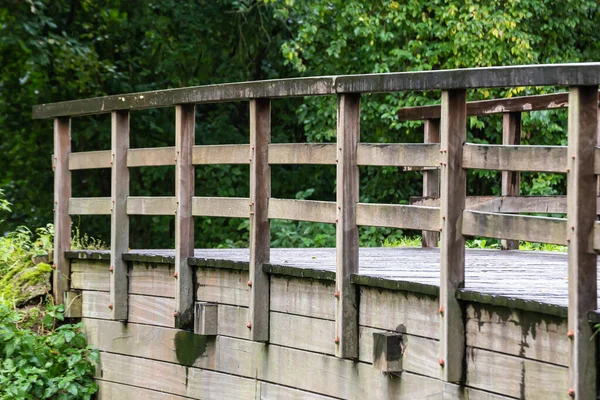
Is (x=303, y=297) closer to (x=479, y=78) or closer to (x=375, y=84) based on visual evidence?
Answer: (x=375, y=84)

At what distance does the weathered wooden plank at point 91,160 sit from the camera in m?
8.37

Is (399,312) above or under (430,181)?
under

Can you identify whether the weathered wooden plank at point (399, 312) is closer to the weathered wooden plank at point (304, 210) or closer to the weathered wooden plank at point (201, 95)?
the weathered wooden plank at point (304, 210)

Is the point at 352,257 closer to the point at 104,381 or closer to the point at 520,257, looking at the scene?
the point at 520,257

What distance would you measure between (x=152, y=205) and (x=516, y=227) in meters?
3.69

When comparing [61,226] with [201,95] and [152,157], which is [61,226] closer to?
[152,157]

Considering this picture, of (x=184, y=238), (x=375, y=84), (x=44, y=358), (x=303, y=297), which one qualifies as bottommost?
(x=44, y=358)

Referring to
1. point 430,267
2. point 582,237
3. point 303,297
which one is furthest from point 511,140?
point 582,237

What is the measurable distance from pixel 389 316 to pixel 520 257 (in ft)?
7.42

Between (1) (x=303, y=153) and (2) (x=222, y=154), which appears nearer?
(1) (x=303, y=153)

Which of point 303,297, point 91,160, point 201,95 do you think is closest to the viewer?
point 303,297

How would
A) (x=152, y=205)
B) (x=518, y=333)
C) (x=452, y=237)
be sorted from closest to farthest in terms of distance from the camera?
(x=518, y=333)
(x=452, y=237)
(x=152, y=205)

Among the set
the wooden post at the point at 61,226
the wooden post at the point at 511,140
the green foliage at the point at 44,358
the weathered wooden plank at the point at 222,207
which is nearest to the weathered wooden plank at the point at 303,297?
the weathered wooden plank at the point at 222,207

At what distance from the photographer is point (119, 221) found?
8.14m
